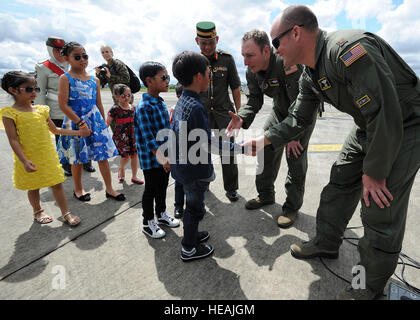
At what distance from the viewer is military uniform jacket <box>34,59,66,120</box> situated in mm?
3365

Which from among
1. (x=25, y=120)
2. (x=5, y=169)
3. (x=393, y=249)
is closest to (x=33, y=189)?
(x=25, y=120)

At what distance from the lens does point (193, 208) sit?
196 centimetres

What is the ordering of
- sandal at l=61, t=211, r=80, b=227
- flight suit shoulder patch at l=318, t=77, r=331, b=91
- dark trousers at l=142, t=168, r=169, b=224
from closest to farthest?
1. flight suit shoulder patch at l=318, t=77, r=331, b=91
2. dark trousers at l=142, t=168, r=169, b=224
3. sandal at l=61, t=211, r=80, b=227

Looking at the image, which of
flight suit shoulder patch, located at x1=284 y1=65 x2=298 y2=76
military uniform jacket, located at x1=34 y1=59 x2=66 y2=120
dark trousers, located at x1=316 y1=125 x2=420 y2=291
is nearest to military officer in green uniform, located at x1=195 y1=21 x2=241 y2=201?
flight suit shoulder patch, located at x1=284 y1=65 x2=298 y2=76

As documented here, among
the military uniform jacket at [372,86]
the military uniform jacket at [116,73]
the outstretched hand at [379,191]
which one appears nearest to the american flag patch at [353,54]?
the military uniform jacket at [372,86]

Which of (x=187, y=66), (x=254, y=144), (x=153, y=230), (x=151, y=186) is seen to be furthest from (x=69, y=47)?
(x=254, y=144)

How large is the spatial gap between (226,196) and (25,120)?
240 centimetres

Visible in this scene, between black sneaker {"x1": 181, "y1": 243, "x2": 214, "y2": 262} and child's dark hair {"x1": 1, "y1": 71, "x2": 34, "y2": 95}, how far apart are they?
2.14m

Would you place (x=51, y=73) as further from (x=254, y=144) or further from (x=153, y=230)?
(x=254, y=144)

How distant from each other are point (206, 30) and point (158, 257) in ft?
8.20

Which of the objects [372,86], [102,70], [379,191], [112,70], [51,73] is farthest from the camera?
[112,70]

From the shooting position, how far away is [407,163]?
1.42m

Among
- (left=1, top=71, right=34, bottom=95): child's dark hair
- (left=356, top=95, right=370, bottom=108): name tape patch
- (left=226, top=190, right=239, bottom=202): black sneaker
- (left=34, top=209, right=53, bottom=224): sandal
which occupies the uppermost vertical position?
(left=1, top=71, right=34, bottom=95): child's dark hair

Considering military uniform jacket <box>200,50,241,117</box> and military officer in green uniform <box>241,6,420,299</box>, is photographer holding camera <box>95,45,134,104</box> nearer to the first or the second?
military uniform jacket <box>200,50,241,117</box>
